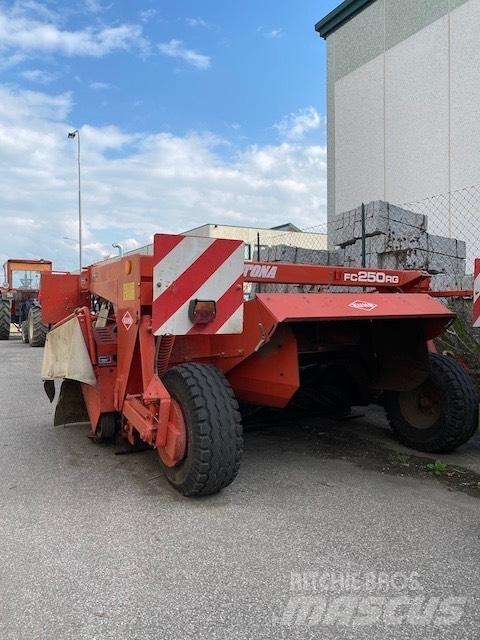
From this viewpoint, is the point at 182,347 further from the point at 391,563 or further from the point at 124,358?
the point at 391,563

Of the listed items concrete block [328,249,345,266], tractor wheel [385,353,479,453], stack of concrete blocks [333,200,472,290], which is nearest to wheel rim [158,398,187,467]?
tractor wheel [385,353,479,453]

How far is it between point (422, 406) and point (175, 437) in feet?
7.28

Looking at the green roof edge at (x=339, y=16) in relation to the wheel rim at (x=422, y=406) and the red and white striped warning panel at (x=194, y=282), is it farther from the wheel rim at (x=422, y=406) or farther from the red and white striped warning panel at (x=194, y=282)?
the red and white striped warning panel at (x=194, y=282)

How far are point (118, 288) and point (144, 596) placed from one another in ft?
7.49

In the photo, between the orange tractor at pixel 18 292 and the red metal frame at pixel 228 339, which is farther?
the orange tractor at pixel 18 292

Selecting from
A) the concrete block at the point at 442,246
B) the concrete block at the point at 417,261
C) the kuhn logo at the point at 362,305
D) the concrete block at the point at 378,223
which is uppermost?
the concrete block at the point at 378,223

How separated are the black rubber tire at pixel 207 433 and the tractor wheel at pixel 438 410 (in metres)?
1.83

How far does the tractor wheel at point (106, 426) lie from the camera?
4.28m

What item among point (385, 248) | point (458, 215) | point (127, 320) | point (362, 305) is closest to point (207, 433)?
point (127, 320)

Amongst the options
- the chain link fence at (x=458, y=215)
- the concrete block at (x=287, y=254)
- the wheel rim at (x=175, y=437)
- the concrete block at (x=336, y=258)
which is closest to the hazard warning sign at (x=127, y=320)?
the wheel rim at (x=175, y=437)

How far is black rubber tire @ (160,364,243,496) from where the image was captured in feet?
10.2

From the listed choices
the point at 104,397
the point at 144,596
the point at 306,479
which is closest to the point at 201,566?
the point at 144,596

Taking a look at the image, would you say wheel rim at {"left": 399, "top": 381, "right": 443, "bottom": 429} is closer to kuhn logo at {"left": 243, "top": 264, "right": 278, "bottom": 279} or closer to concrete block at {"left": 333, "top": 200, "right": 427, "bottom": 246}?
kuhn logo at {"left": 243, "top": 264, "right": 278, "bottom": 279}

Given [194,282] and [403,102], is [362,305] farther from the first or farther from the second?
[403,102]
